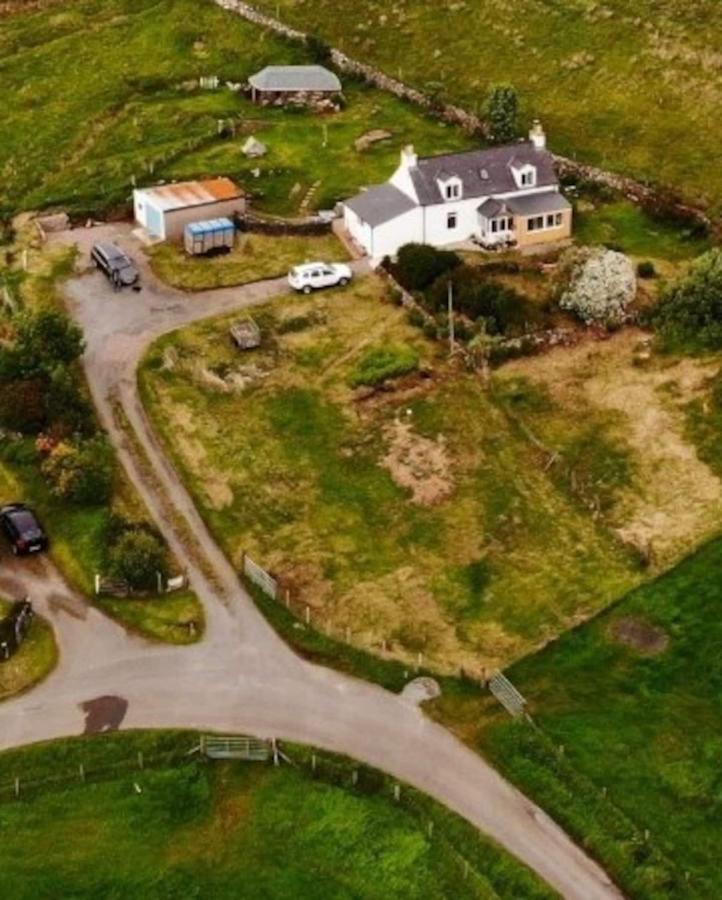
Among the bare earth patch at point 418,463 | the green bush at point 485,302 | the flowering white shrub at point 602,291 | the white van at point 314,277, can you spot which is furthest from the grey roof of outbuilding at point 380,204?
the bare earth patch at point 418,463

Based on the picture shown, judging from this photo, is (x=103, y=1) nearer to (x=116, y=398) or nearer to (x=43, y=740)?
(x=116, y=398)

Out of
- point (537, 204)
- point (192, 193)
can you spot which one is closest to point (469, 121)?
point (537, 204)

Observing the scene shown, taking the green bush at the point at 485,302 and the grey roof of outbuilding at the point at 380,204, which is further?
the grey roof of outbuilding at the point at 380,204

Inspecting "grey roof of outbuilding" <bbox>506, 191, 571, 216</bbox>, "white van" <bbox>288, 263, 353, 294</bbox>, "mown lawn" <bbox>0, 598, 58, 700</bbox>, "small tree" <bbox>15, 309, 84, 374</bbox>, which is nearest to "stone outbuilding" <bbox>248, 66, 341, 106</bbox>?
"grey roof of outbuilding" <bbox>506, 191, 571, 216</bbox>

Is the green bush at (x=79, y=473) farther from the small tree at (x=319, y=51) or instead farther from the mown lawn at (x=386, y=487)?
the small tree at (x=319, y=51)

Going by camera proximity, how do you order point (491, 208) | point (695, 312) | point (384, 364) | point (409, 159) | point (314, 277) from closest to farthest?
point (384, 364), point (695, 312), point (314, 277), point (409, 159), point (491, 208)

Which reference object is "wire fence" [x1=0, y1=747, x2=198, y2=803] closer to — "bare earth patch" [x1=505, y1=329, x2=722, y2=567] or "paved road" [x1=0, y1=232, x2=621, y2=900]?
"paved road" [x1=0, y1=232, x2=621, y2=900]

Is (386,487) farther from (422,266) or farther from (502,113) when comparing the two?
(502,113)
